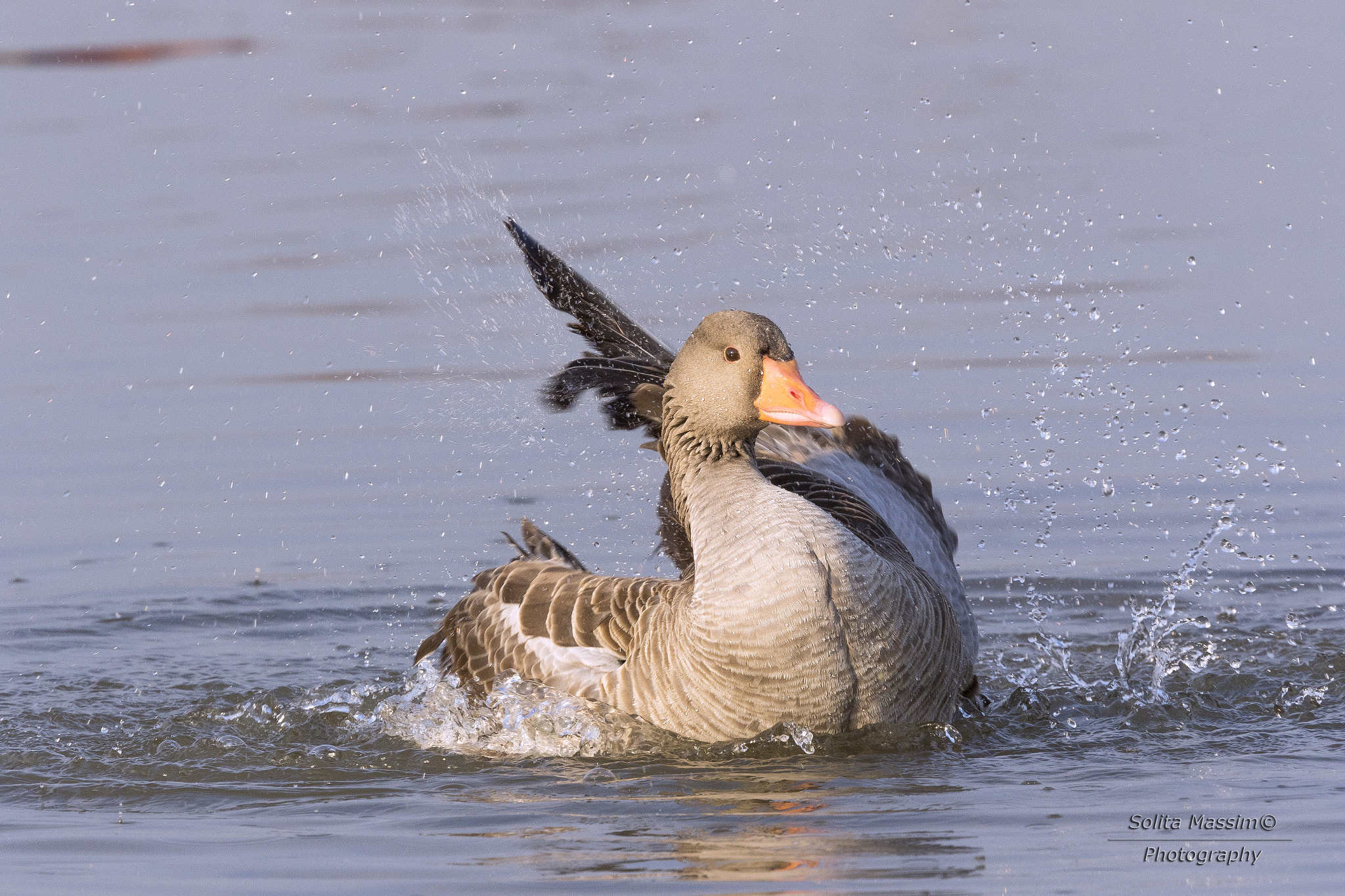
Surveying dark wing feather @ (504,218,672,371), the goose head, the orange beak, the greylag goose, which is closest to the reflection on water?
dark wing feather @ (504,218,672,371)

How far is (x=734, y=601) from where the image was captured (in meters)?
6.45

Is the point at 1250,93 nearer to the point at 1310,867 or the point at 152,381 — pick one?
the point at 152,381

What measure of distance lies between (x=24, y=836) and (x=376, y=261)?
9.22 m

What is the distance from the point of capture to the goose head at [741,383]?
6.74 meters

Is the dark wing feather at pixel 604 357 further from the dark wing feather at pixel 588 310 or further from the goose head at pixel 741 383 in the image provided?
the goose head at pixel 741 383

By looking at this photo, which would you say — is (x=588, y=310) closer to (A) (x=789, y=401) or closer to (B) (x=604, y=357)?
(B) (x=604, y=357)

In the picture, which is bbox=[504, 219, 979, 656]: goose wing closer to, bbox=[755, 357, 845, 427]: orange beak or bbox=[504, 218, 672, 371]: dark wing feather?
bbox=[504, 218, 672, 371]: dark wing feather

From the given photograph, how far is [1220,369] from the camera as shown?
1252 cm

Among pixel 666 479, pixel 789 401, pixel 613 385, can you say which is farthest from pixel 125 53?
pixel 789 401

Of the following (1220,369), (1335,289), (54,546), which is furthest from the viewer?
(1335,289)

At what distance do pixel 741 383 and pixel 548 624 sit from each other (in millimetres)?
1375

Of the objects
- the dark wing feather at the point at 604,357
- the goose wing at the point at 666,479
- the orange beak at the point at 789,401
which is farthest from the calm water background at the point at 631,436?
the dark wing feather at the point at 604,357

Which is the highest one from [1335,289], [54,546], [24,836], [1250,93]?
[1250,93]

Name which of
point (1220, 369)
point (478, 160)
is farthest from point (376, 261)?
point (1220, 369)
